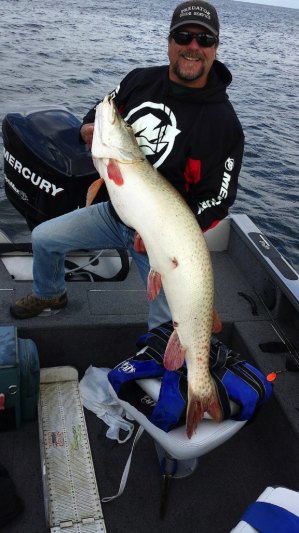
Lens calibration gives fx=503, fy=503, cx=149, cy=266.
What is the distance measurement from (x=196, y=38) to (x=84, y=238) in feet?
4.73

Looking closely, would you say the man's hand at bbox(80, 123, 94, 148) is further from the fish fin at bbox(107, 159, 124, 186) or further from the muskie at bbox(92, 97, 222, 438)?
the fish fin at bbox(107, 159, 124, 186)

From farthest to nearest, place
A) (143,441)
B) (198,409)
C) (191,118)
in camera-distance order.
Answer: (143,441)
(191,118)
(198,409)

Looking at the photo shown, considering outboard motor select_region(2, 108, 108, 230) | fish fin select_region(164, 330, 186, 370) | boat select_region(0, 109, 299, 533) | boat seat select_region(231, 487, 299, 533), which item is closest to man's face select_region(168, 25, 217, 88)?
outboard motor select_region(2, 108, 108, 230)

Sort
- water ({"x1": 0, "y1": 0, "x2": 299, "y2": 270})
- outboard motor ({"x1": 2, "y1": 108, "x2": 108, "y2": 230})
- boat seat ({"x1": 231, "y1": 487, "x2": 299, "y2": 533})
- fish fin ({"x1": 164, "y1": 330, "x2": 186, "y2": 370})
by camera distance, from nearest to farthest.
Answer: boat seat ({"x1": 231, "y1": 487, "x2": 299, "y2": 533}), fish fin ({"x1": 164, "y1": 330, "x2": 186, "y2": 370}), outboard motor ({"x1": 2, "y1": 108, "x2": 108, "y2": 230}), water ({"x1": 0, "y1": 0, "x2": 299, "y2": 270})

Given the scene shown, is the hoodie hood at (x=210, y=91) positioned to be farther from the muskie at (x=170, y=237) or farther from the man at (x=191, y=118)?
the muskie at (x=170, y=237)

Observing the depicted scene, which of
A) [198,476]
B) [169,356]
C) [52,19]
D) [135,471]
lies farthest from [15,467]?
[52,19]

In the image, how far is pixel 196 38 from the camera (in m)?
2.93

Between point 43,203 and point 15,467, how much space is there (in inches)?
79.1

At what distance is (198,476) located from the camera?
3393 mm

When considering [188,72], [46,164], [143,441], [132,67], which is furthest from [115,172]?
[132,67]

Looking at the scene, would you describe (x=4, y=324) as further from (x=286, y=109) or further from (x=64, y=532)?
(x=286, y=109)

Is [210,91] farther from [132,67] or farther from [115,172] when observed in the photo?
[132,67]

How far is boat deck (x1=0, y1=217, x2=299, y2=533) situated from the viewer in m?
3.12

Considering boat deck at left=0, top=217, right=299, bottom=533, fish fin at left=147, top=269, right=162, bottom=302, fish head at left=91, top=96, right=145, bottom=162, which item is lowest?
boat deck at left=0, top=217, right=299, bottom=533
